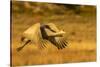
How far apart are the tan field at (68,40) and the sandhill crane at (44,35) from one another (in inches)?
1.5

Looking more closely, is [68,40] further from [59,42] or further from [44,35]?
[44,35]

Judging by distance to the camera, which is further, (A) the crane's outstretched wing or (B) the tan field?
(A) the crane's outstretched wing

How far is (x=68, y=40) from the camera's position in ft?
6.54

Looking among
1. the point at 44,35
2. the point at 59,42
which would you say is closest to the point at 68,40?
the point at 59,42

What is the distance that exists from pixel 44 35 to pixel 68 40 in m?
0.27

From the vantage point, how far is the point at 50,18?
195 centimetres

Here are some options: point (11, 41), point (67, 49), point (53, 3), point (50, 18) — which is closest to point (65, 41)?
point (67, 49)

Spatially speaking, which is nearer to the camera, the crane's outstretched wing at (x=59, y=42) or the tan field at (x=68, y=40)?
the tan field at (x=68, y=40)

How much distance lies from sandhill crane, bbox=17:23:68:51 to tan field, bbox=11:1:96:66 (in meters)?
0.04

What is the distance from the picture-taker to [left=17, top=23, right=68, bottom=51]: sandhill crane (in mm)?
1868

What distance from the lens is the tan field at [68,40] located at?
1.83 m
